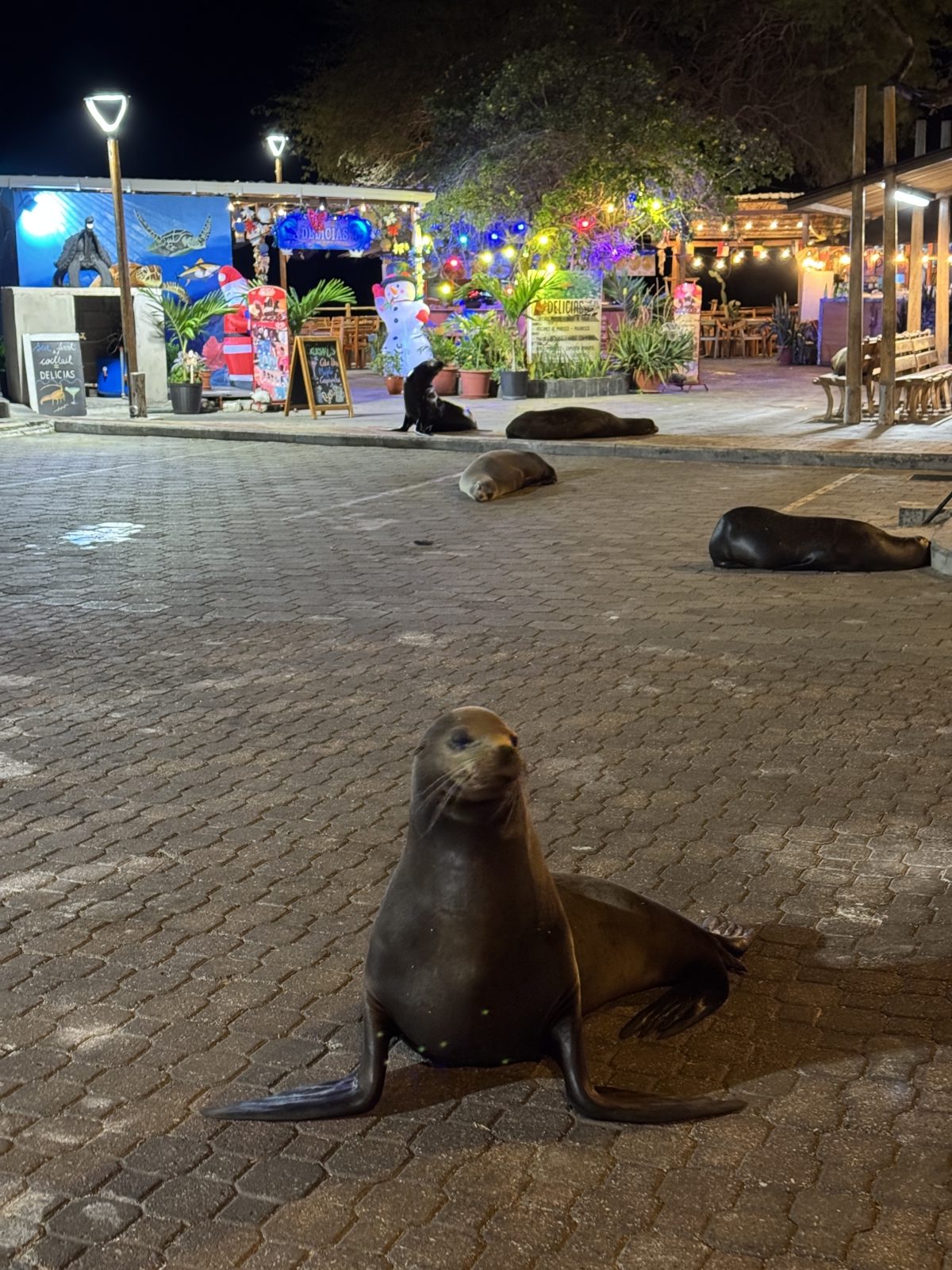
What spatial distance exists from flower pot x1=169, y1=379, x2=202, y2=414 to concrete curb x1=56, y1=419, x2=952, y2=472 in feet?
3.83

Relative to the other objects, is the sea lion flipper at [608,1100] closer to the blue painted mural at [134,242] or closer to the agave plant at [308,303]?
the agave plant at [308,303]

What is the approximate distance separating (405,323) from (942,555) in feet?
50.2

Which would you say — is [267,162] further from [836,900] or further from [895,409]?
[836,900]

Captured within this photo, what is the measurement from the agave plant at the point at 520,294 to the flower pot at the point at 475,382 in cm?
44

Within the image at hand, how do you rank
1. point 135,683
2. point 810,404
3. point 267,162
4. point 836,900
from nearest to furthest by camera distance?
point 836,900 → point 135,683 → point 810,404 → point 267,162

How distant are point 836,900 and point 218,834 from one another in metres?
2.15

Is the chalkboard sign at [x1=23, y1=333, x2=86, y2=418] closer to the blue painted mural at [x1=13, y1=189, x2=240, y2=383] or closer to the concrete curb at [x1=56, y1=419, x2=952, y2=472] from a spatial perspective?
the concrete curb at [x1=56, y1=419, x2=952, y2=472]

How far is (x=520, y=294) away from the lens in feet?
75.6

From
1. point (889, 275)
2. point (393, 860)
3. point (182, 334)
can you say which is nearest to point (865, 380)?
point (889, 275)

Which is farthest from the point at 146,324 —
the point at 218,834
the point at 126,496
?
the point at 218,834

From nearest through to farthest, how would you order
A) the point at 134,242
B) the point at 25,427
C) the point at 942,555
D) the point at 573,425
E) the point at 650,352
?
the point at 942,555, the point at 573,425, the point at 25,427, the point at 650,352, the point at 134,242

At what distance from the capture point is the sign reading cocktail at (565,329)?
2353 centimetres

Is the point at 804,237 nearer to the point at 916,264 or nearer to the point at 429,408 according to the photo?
the point at 916,264

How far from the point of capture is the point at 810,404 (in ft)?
71.9
